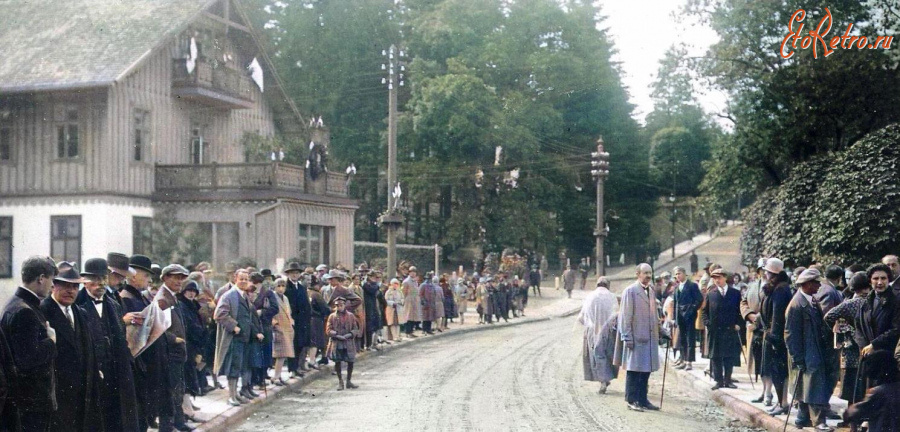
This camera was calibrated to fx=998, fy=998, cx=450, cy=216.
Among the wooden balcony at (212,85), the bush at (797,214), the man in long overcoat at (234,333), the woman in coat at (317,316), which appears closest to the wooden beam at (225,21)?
the wooden balcony at (212,85)

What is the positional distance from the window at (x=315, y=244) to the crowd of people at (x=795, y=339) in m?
17.1

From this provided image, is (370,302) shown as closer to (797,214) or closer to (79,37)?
(797,214)

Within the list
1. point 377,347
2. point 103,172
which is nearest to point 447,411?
point 377,347

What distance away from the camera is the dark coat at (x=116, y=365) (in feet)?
27.5

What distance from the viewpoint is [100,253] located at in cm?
2806

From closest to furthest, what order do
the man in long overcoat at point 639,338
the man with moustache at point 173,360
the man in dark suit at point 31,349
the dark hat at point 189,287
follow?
the man in dark suit at point 31,349
the man with moustache at point 173,360
the dark hat at point 189,287
the man in long overcoat at point 639,338

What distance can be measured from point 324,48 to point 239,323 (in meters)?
40.7

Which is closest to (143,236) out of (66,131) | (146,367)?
(66,131)

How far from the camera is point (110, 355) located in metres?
8.53

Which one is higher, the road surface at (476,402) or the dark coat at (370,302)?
the dark coat at (370,302)

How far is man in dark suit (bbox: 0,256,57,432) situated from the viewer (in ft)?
22.6

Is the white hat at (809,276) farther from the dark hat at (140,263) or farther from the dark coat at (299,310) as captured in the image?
the dark coat at (299,310)

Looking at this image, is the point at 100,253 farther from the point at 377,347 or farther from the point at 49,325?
the point at 49,325

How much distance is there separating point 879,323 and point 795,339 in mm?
1556
